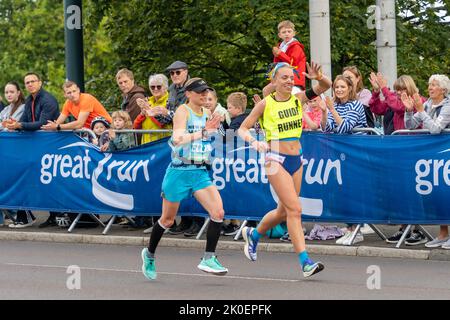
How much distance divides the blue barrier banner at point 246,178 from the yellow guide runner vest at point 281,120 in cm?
248

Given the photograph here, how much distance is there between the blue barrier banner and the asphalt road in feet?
2.76

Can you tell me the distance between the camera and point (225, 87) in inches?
1034

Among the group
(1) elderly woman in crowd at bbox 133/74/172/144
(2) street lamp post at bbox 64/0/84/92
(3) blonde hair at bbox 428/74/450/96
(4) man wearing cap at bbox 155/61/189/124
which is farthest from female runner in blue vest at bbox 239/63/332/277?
(2) street lamp post at bbox 64/0/84/92

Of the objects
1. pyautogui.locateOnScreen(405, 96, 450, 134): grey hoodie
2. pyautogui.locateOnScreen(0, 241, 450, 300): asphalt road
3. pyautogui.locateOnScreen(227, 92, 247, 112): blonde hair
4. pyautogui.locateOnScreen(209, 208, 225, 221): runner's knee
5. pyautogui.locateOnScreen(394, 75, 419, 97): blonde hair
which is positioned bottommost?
pyautogui.locateOnScreen(0, 241, 450, 300): asphalt road

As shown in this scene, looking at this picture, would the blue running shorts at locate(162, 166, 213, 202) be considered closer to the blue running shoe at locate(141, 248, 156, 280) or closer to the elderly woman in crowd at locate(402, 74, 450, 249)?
the blue running shoe at locate(141, 248, 156, 280)

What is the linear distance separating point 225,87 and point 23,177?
9807mm

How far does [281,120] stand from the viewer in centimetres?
1173

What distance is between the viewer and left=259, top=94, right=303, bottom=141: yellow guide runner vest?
1171 centimetres

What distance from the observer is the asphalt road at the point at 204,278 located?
10.7 m

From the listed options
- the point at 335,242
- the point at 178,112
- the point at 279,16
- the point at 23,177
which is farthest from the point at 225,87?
the point at 178,112

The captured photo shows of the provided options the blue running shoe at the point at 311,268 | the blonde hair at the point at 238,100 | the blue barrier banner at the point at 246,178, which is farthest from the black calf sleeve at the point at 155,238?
the blonde hair at the point at 238,100

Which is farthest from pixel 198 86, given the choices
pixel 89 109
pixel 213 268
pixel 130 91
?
pixel 89 109
